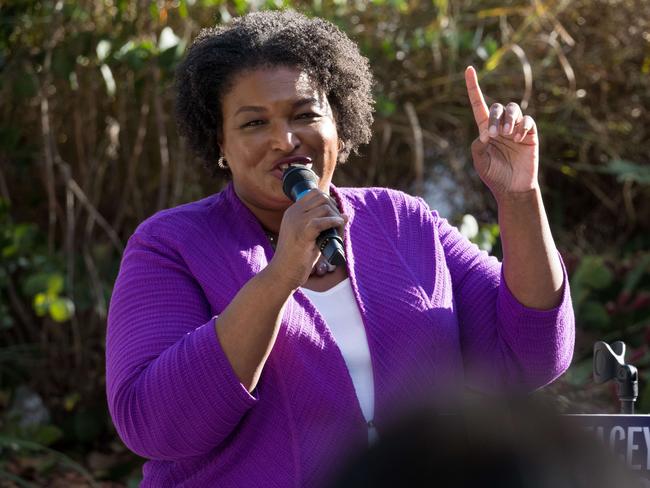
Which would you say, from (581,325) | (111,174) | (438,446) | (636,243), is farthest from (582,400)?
(438,446)

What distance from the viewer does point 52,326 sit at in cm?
495

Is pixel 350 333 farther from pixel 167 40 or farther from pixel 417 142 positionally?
pixel 417 142

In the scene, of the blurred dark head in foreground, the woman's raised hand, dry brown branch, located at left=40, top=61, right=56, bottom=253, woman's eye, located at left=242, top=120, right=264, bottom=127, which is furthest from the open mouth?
dry brown branch, located at left=40, top=61, right=56, bottom=253

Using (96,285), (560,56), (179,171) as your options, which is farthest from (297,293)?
(560,56)

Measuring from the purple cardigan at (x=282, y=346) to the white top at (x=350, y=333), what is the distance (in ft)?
0.07

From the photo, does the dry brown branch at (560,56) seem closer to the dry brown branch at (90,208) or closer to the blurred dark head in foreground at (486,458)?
the dry brown branch at (90,208)

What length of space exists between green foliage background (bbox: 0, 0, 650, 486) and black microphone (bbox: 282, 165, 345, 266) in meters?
2.07

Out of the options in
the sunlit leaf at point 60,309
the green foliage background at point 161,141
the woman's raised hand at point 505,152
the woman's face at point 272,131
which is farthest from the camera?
the green foliage background at point 161,141

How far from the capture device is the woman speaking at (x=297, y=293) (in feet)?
6.91

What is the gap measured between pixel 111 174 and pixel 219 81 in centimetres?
265

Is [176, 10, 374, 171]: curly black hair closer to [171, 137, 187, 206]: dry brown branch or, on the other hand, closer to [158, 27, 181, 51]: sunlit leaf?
[158, 27, 181, 51]: sunlit leaf

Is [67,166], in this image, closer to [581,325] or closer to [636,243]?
[581,325]

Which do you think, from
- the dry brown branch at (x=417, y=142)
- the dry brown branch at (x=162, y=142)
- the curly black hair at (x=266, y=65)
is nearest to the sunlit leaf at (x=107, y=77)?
the dry brown branch at (x=162, y=142)

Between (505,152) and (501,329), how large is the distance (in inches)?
15.4
